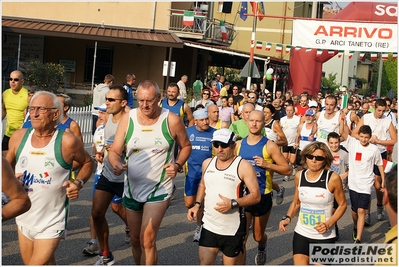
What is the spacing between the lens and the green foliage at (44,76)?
87.4 feet

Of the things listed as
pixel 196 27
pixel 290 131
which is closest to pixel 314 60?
pixel 196 27

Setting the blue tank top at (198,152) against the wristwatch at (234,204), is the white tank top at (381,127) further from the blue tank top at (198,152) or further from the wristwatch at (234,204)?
the wristwatch at (234,204)

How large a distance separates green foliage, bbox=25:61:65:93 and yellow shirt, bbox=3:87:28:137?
15344 millimetres

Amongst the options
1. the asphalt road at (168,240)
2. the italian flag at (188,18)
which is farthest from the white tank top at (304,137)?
the italian flag at (188,18)

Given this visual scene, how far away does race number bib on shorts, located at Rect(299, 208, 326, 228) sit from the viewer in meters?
6.74

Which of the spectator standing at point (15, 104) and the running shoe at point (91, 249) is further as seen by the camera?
the spectator standing at point (15, 104)

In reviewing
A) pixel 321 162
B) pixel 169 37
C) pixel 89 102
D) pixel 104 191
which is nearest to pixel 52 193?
pixel 104 191

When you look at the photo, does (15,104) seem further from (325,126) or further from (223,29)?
(223,29)

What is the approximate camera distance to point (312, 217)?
6.77 m

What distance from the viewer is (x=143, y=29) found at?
32438 millimetres

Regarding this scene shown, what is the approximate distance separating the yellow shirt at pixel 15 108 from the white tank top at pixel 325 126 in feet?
17.7

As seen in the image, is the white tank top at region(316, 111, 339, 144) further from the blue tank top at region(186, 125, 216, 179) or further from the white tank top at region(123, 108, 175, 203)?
the white tank top at region(123, 108, 175, 203)

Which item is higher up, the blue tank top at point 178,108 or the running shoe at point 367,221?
the blue tank top at point 178,108

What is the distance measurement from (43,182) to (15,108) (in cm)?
588
